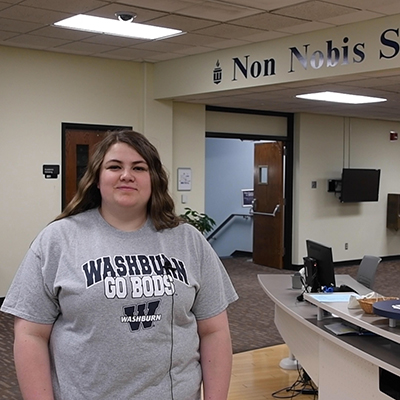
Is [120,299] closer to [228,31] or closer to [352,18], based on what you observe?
[352,18]

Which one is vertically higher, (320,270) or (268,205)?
(268,205)

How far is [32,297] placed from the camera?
1.70 m

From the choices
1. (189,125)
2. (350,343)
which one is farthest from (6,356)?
(189,125)

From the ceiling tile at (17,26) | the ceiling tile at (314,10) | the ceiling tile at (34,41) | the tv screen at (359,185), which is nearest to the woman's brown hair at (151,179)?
the ceiling tile at (314,10)

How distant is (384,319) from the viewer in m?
3.06

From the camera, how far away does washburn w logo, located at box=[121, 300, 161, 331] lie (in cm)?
168

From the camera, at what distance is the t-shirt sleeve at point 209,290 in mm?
1866

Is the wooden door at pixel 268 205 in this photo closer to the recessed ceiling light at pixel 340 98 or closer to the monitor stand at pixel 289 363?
the recessed ceiling light at pixel 340 98

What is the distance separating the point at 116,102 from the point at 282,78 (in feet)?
7.86

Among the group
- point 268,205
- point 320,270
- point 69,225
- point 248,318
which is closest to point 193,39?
point 248,318

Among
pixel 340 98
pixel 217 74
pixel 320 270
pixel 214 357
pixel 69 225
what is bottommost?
pixel 320 270

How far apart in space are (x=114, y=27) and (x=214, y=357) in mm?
4874

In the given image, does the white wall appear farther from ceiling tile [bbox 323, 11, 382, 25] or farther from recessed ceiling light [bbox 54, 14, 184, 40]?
ceiling tile [bbox 323, 11, 382, 25]

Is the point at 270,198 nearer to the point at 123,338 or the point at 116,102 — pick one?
Answer: the point at 116,102
